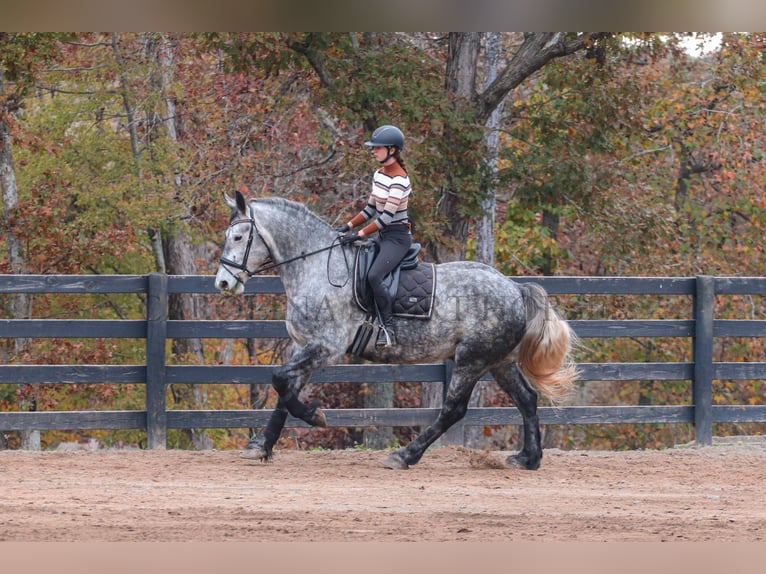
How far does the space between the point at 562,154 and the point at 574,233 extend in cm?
791

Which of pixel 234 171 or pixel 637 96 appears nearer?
pixel 637 96

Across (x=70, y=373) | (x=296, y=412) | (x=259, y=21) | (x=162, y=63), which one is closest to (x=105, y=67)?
(x=162, y=63)

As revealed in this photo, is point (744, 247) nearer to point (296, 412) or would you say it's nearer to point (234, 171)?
point (234, 171)

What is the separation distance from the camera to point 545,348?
8086mm

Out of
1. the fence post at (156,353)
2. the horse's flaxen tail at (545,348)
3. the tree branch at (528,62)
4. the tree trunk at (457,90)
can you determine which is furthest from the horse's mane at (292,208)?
the tree branch at (528,62)

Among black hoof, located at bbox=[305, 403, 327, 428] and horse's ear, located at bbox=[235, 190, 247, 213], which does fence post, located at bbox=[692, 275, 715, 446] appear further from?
horse's ear, located at bbox=[235, 190, 247, 213]

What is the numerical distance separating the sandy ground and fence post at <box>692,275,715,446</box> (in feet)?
1.05

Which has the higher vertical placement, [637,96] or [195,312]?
[637,96]

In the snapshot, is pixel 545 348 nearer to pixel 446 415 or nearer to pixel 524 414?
pixel 524 414

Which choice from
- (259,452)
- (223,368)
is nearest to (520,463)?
(259,452)

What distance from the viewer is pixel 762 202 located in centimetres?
2048

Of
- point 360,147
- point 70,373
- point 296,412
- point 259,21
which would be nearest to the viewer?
point 259,21

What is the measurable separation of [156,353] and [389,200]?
2586 millimetres

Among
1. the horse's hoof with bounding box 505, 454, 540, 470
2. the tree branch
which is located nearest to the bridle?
the horse's hoof with bounding box 505, 454, 540, 470
